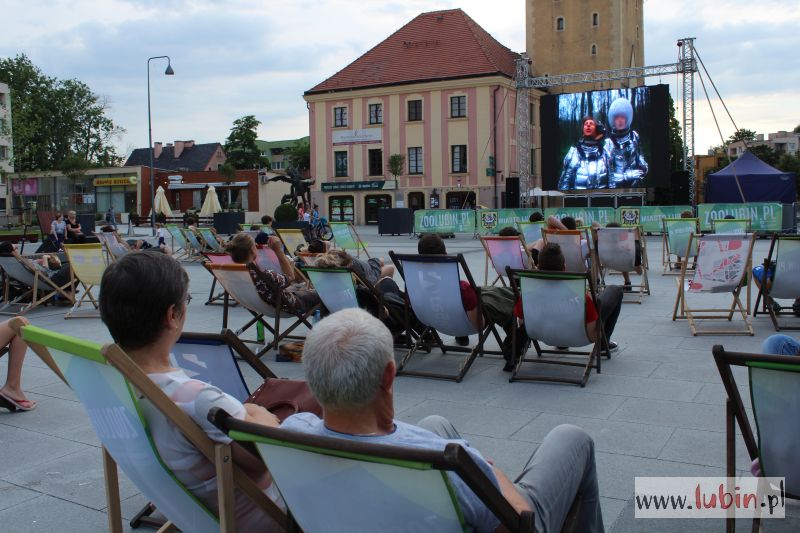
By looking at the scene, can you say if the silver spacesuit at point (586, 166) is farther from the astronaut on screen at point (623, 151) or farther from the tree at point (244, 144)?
the tree at point (244, 144)

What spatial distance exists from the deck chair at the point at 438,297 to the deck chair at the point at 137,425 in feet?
12.1

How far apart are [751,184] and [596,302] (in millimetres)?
26256

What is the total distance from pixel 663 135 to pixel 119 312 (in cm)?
3613

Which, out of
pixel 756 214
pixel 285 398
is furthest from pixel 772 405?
pixel 756 214

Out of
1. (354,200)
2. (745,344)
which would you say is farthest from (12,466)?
(354,200)

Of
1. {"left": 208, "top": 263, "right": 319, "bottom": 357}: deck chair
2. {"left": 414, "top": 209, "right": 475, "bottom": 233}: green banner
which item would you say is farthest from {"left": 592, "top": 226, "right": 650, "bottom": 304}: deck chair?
{"left": 414, "top": 209, "right": 475, "bottom": 233}: green banner

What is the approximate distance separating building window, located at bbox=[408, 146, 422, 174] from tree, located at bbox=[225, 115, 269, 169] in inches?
1507

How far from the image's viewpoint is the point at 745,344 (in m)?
6.97

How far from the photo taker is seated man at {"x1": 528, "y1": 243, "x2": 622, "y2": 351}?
5.73 m

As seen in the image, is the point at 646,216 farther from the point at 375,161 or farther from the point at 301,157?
the point at 301,157

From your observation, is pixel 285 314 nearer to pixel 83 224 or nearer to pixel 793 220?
pixel 793 220

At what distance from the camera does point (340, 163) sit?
164 feet

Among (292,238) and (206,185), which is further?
(206,185)

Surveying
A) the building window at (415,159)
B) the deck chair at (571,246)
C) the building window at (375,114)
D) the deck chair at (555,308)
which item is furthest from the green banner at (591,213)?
the building window at (375,114)
